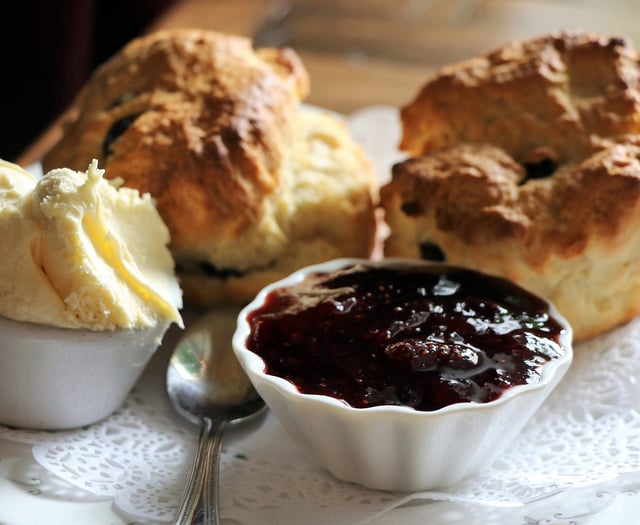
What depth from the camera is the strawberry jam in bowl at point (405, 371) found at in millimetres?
2117

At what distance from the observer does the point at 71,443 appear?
7.73ft

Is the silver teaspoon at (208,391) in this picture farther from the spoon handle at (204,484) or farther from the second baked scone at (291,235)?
the second baked scone at (291,235)

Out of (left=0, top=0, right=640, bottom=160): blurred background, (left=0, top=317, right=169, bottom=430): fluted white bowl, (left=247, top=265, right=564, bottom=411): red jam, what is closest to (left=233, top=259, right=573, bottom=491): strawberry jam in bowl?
(left=247, top=265, right=564, bottom=411): red jam

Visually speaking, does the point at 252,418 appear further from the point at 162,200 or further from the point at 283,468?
the point at 162,200

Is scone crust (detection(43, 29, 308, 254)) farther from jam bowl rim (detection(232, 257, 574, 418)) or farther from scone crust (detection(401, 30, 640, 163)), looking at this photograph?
scone crust (detection(401, 30, 640, 163))

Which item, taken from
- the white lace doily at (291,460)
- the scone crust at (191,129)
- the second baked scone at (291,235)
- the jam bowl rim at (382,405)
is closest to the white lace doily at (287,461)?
the white lace doily at (291,460)

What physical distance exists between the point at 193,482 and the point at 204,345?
612 mm

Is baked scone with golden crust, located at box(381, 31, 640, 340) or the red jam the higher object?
baked scone with golden crust, located at box(381, 31, 640, 340)

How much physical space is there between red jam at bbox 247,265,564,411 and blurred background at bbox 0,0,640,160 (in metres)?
2.38

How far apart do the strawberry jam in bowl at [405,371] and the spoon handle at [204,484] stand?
8.3 inches

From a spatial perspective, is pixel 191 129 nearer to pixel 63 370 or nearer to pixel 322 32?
pixel 63 370

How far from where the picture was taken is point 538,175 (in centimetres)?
278

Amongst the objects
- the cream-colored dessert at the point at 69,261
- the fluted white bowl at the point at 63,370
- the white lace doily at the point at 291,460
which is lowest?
the white lace doily at the point at 291,460

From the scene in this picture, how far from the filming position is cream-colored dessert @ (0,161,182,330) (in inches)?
87.3
